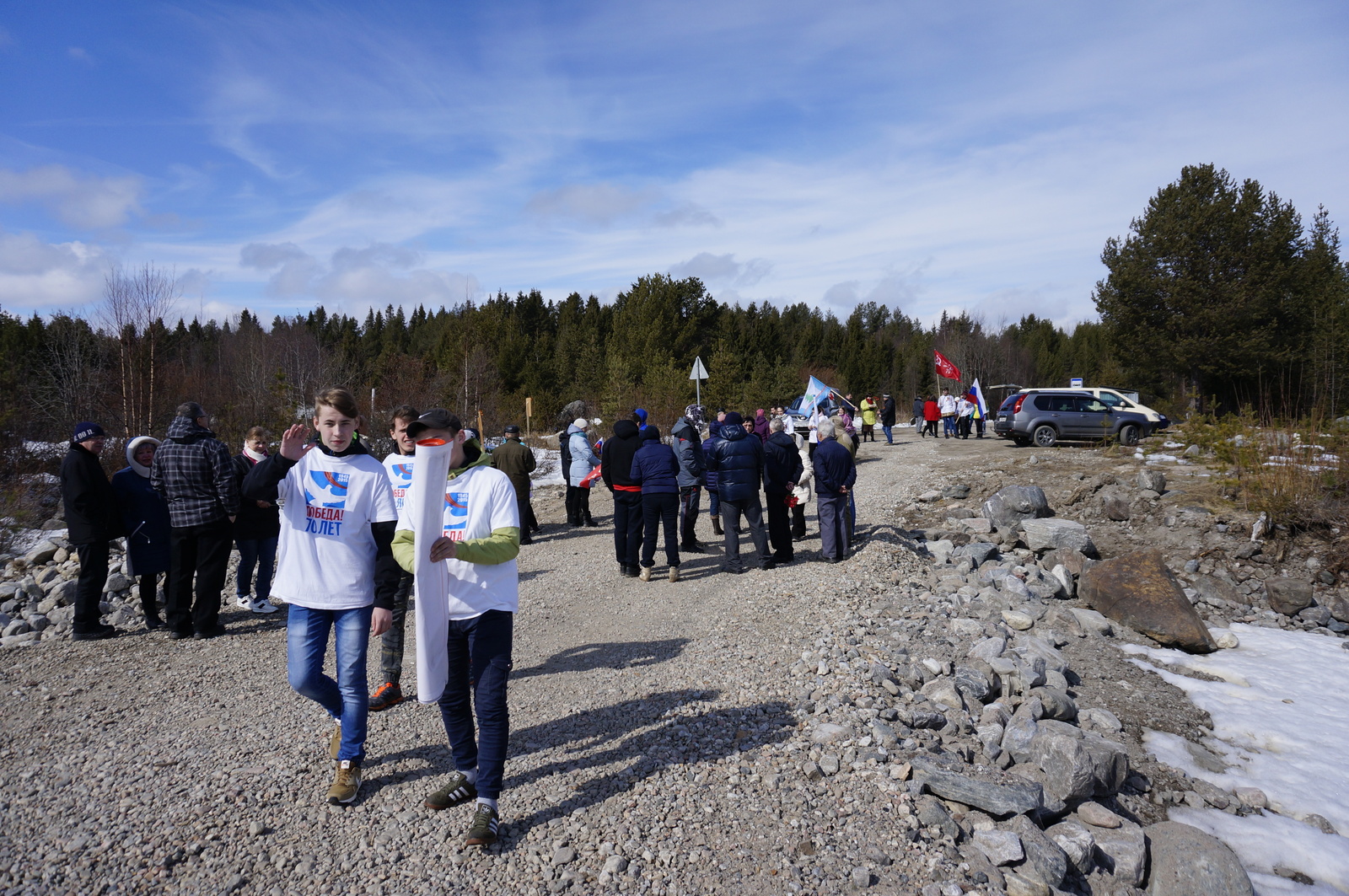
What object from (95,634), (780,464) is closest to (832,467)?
(780,464)

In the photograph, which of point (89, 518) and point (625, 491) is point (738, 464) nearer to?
point (625, 491)

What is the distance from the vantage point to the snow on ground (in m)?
4.80

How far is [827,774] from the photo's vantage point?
4336mm

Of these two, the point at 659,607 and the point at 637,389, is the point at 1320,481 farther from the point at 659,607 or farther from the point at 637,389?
the point at 637,389

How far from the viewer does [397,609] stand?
16.4ft

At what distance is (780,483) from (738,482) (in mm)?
757

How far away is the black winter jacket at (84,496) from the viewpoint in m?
6.69

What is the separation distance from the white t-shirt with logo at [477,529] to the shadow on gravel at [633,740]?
1228 millimetres

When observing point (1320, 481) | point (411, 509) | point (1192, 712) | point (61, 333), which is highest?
point (61, 333)

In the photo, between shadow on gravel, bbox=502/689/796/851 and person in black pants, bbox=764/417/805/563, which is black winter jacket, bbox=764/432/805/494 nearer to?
person in black pants, bbox=764/417/805/563

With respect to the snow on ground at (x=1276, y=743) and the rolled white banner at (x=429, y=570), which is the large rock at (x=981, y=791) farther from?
the rolled white banner at (x=429, y=570)

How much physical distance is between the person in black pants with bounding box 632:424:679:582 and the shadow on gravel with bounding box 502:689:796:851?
3351 mm

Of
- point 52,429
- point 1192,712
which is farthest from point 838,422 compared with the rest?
point 52,429

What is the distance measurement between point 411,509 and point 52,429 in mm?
23454
